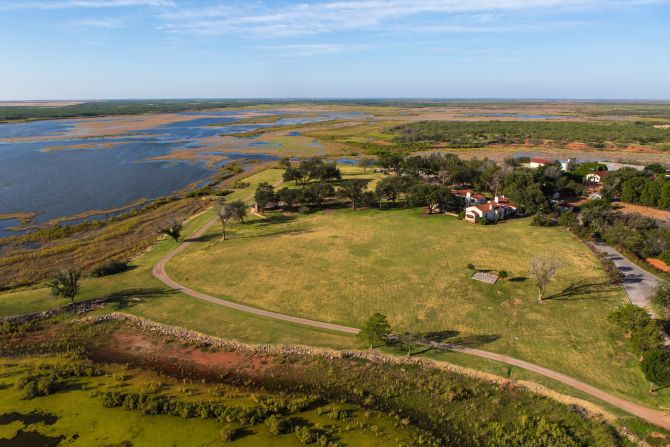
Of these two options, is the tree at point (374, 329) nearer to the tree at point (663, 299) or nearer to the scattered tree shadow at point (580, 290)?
the scattered tree shadow at point (580, 290)

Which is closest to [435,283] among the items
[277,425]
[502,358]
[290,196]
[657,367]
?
[502,358]

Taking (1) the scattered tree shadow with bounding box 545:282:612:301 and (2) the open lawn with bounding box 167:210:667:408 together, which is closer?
(2) the open lawn with bounding box 167:210:667:408

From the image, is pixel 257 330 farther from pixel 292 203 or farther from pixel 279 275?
pixel 292 203

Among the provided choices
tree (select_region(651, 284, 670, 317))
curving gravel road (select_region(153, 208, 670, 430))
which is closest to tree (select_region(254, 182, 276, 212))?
curving gravel road (select_region(153, 208, 670, 430))

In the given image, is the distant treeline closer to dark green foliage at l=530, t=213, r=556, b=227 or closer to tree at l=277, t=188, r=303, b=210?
dark green foliage at l=530, t=213, r=556, b=227

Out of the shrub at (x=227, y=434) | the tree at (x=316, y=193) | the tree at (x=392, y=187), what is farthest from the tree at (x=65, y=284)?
the tree at (x=392, y=187)

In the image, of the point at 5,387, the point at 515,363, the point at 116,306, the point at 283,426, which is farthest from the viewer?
the point at 116,306

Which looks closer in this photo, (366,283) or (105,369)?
(105,369)

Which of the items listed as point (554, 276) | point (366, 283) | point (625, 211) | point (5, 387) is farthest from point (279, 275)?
point (625, 211)
